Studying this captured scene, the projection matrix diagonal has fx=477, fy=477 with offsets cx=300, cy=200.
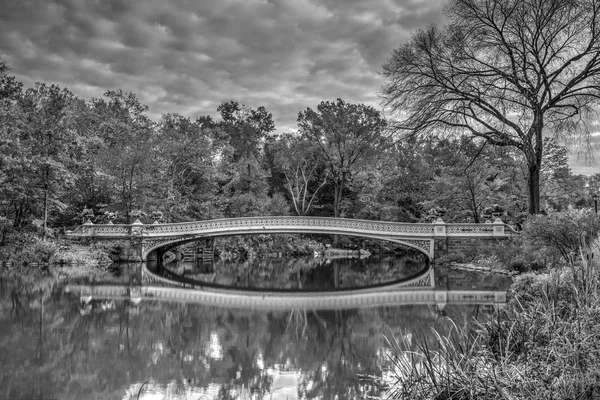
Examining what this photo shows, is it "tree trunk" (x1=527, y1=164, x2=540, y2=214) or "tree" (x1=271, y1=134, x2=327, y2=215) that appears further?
"tree" (x1=271, y1=134, x2=327, y2=215)

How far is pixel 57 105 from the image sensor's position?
23.1 meters

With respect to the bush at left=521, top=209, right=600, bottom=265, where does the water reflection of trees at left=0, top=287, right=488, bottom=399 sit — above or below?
below

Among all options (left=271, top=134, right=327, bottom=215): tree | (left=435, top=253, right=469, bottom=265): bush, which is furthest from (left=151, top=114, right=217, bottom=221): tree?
(left=435, top=253, right=469, bottom=265): bush

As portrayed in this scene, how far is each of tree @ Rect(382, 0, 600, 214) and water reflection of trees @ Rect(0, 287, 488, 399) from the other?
8.68 m

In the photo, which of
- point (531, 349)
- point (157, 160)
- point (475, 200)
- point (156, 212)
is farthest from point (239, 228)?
point (531, 349)

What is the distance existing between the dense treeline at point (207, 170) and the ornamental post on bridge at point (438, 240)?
2187 mm

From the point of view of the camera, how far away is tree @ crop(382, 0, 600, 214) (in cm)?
1496

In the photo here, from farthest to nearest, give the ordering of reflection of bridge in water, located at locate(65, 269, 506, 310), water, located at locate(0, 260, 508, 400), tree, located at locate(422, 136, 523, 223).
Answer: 1. tree, located at locate(422, 136, 523, 223)
2. reflection of bridge in water, located at locate(65, 269, 506, 310)
3. water, located at locate(0, 260, 508, 400)

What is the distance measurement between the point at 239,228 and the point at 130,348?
17.4 meters

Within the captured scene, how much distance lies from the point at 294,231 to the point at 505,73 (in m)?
12.4

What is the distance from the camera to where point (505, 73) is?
1579 centimetres

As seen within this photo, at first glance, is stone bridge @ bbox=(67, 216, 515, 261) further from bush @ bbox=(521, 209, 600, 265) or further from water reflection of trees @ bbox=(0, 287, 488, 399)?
water reflection of trees @ bbox=(0, 287, 488, 399)

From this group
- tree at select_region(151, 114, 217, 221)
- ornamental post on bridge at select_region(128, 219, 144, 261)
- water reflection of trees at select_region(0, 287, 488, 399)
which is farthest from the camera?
tree at select_region(151, 114, 217, 221)

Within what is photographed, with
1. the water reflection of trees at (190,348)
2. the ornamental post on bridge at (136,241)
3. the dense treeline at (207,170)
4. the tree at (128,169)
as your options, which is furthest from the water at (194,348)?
the tree at (128,169)
